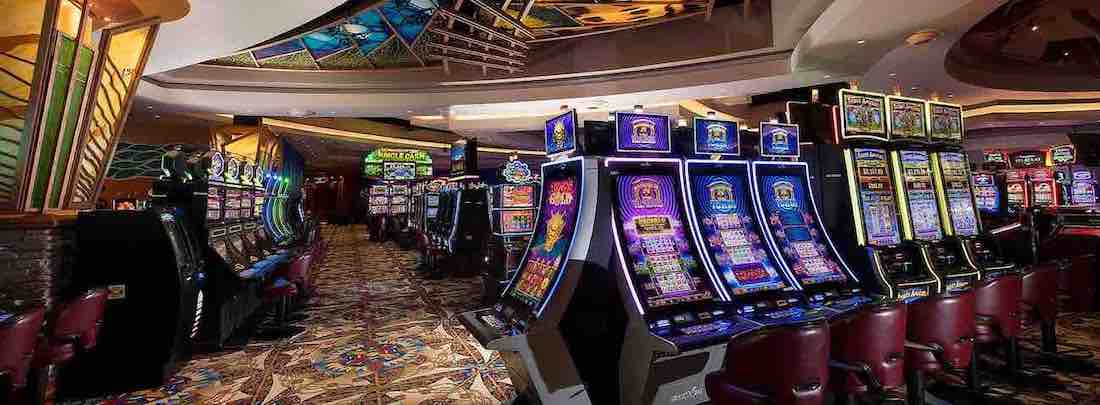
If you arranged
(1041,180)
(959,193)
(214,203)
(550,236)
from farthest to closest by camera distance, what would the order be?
(1041,180) → (214,203) → (959,193) → (550,236)

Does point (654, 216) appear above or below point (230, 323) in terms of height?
above

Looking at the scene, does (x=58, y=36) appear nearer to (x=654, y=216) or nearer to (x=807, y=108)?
(x=654, y=216)

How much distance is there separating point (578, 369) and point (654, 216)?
2.80 feet

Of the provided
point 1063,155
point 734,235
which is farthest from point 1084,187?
point 734,235

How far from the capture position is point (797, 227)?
9.73ft

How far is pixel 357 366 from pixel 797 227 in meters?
3.18

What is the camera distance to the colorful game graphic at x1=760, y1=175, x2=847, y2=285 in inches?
110

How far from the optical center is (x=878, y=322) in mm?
1940

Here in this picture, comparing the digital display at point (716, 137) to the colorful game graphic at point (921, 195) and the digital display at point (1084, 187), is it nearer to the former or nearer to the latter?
the colorful game graphic at point (921, 195)

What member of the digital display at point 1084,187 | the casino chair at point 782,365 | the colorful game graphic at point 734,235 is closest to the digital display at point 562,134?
the colorful game graphic at point 734,235

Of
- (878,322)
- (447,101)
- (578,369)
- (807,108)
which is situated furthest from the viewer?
(447,101)

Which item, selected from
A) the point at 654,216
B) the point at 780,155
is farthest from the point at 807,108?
the point at 654,216

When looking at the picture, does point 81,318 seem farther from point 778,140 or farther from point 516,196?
point 516,196

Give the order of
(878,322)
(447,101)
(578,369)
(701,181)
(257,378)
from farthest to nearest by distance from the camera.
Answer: (447,101) → (257,378) → (701,181) → (578,369) → (878,322)
